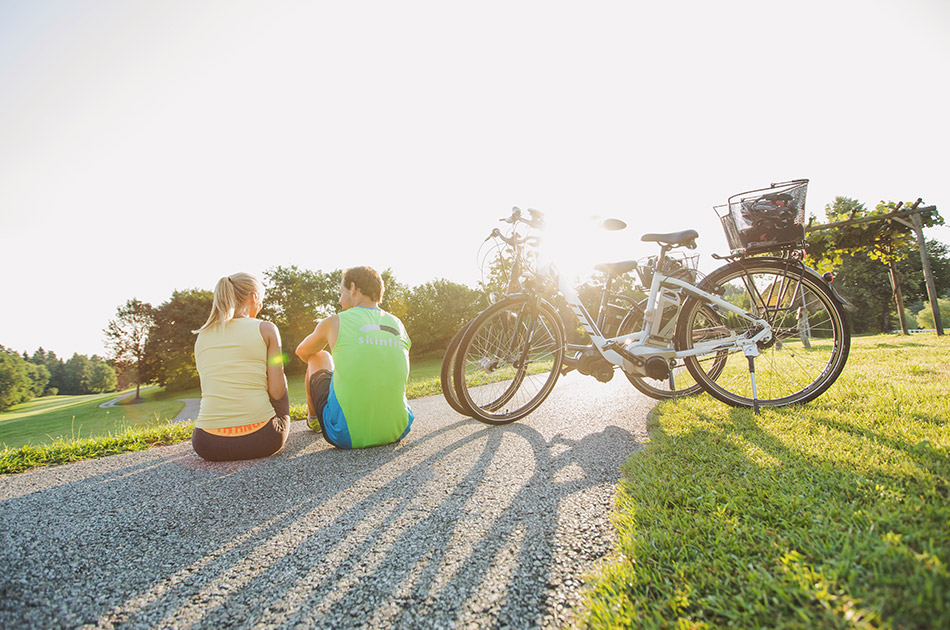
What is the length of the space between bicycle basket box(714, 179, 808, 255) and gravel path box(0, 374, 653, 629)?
1.79 metres

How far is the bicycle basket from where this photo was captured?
115 inches

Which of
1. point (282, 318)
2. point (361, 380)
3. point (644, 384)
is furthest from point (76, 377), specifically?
point (644, 384)

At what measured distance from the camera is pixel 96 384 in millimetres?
71438

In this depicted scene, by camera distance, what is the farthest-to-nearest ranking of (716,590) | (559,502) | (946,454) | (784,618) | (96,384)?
(96,384) → (559,502) → (946,454) → (716,590) → (784,618)

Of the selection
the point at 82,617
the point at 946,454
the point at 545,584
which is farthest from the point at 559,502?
the point at 82,617

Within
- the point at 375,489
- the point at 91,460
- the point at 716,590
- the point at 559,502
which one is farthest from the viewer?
the point at 91,460

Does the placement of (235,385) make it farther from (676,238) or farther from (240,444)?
(676,238)

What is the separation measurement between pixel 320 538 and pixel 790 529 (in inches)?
70.2

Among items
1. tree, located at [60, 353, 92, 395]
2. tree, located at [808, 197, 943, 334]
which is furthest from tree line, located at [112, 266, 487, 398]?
tree, located at [60, 353, 92, 395]

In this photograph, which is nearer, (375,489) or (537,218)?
(375,489)

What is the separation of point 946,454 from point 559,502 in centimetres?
162

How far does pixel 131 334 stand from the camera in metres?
36.8

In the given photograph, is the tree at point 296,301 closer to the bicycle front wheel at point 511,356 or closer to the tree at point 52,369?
the bicycle front wheel at point 511,356

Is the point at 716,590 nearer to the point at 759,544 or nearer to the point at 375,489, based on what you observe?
the point at 759,544
